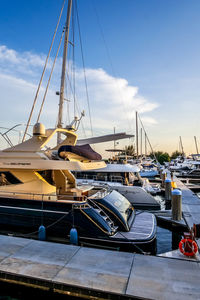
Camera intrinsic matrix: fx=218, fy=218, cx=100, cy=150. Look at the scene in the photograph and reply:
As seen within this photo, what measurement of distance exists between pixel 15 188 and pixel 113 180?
31.7 ft

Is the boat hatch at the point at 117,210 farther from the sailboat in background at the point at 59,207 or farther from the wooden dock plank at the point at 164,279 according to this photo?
the wooden dock plank at the point at 164,279

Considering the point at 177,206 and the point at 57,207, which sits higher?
the point at 57,207

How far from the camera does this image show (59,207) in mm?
7621

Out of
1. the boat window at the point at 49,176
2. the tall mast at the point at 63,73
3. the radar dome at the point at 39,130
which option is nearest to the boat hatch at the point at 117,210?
the boat window at the point at 49,176

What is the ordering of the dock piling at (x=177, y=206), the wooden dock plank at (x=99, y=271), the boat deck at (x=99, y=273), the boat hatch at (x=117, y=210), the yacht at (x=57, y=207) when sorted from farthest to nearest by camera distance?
the dock piling at (x=177, y=206) → the boat hatch at (x=117, y=210) → the yacht at (x=57, y=207) → the wooden dock plank at (x=99, y=271) → the boat deck at (x=99, y=273)

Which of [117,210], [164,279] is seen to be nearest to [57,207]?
[117,210]

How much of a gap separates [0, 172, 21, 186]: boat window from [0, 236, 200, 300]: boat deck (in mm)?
2919

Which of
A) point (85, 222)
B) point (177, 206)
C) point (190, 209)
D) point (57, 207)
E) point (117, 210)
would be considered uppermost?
point (57, 207)

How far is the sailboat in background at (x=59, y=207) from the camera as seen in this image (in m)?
7.12

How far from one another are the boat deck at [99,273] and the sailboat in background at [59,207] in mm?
896

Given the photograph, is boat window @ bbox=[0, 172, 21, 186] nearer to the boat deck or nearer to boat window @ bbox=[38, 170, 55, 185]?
boat window @ bbox=[38, 170, 55, 185]

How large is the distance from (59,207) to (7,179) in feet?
9.30

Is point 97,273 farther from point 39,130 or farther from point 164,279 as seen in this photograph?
point 39,130

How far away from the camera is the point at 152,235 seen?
730 centimetres
